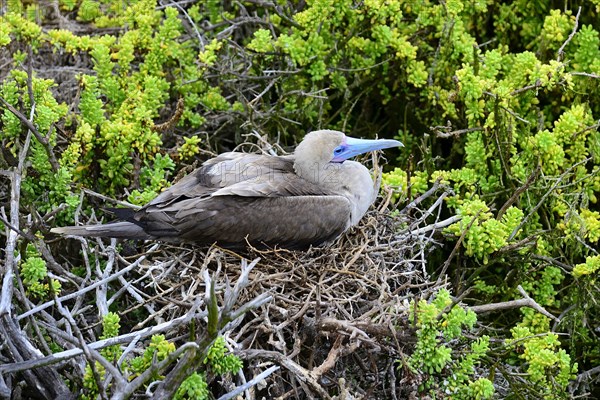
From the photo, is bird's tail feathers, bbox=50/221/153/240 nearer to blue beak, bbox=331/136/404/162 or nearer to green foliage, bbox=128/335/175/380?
green foliage, bbox=128/335/175/380

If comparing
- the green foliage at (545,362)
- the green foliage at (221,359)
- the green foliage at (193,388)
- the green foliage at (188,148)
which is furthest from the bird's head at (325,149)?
the green foliage at (193,388)

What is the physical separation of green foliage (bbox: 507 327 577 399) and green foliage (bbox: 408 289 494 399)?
12.4 inches

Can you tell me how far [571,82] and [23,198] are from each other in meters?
2.93

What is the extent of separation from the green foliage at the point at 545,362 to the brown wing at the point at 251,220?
1.04m

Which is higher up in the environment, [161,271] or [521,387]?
[161,271]

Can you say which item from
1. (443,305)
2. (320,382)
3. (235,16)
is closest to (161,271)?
(320,382)

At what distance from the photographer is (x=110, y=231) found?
474 cm

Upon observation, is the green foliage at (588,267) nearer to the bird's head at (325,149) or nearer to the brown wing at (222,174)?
the bird's head at (325,149)

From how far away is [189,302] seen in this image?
4453 mm

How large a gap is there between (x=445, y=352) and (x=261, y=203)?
4.14 ft

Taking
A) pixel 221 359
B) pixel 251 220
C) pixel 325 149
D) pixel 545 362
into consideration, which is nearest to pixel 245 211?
pixel 251 220

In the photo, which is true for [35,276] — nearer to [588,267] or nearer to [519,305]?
[519,305]

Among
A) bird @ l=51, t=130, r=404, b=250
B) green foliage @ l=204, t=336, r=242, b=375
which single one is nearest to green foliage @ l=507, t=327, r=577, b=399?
bird @ l=51, t=130, r=404, b=250

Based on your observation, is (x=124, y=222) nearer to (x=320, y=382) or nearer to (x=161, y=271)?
(x=161, y=271)
